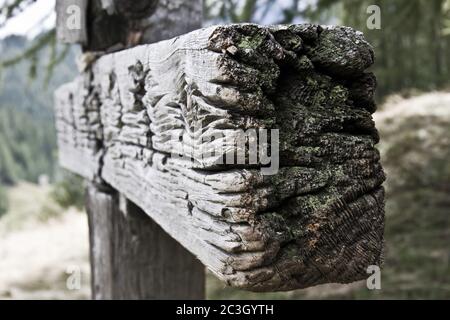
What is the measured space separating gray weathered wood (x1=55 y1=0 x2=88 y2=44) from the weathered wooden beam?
120 centimetres

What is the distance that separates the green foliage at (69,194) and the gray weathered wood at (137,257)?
7.12m

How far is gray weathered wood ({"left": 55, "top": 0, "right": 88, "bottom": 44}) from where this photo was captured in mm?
2822

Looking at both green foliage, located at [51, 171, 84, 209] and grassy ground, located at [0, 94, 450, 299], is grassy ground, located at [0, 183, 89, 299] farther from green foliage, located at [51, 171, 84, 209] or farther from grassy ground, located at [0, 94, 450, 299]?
green foliage, located at [51, 171, 84, 209]

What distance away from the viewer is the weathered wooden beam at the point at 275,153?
1352 mm

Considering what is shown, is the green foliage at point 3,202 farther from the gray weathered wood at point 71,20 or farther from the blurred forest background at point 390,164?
the gray weathered wood at point 71,20

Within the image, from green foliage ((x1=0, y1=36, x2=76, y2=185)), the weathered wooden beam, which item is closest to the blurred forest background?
the weathered wooden beam

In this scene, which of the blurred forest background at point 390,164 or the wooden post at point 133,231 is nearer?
the wooden post at point 133,231

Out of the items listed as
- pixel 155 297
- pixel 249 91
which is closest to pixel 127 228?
pixel 155 297

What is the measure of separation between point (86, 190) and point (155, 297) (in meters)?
0.80

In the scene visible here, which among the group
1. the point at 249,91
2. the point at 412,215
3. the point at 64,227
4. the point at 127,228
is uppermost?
the point at 249,91

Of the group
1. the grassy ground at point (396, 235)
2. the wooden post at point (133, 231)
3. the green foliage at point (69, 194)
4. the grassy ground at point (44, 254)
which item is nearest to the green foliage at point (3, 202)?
the grassy ground at point (44, 254)

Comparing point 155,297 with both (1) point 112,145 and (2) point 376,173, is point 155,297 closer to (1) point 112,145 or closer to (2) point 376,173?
(1) point 112,145

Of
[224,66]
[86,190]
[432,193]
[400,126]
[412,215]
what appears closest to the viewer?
[224,66]

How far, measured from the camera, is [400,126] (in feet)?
28.3
